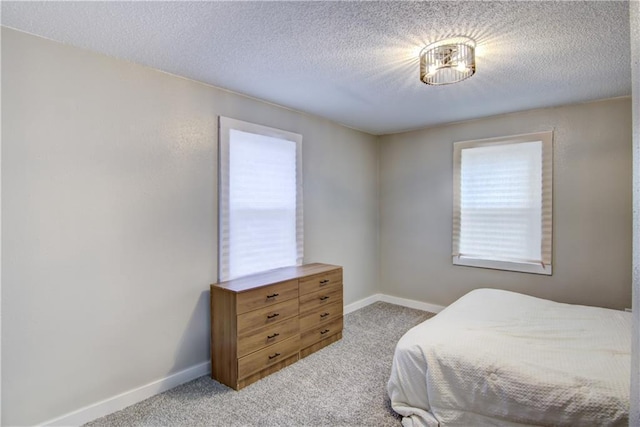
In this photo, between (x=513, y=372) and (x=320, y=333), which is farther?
(x=320, y=333)

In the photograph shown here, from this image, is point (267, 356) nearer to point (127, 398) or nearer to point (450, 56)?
point (127, 398)

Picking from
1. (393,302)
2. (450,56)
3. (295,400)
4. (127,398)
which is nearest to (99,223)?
(127,398)

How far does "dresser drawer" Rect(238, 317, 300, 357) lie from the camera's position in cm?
252

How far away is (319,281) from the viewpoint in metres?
3.21

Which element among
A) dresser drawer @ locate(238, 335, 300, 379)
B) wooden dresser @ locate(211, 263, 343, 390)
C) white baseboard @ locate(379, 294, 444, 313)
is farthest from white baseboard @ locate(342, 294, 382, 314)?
dresser drawer @ locate(238, 335, 300, 379)

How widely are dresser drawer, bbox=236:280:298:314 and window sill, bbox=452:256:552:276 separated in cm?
218

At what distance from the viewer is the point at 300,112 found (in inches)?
142

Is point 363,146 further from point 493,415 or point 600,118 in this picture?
point 493,415

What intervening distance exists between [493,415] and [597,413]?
1.53ft

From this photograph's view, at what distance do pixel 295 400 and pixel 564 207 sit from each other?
3.13 metres

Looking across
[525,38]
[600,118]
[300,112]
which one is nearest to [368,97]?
Answer: [300,112]

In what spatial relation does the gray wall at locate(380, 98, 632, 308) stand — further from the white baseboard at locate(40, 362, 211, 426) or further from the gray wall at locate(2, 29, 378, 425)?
the white baseboard at locate(40, 362, 211, 426)

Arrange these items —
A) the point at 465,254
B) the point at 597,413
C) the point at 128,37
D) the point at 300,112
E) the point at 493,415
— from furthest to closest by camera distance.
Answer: the point at 465,254 → the point at 300,112 → the point at 128,37 → the point at 493,415 → the point at 597,413

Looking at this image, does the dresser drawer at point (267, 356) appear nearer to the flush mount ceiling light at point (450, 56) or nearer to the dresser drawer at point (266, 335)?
the dresser drawer at point (266, 335)
